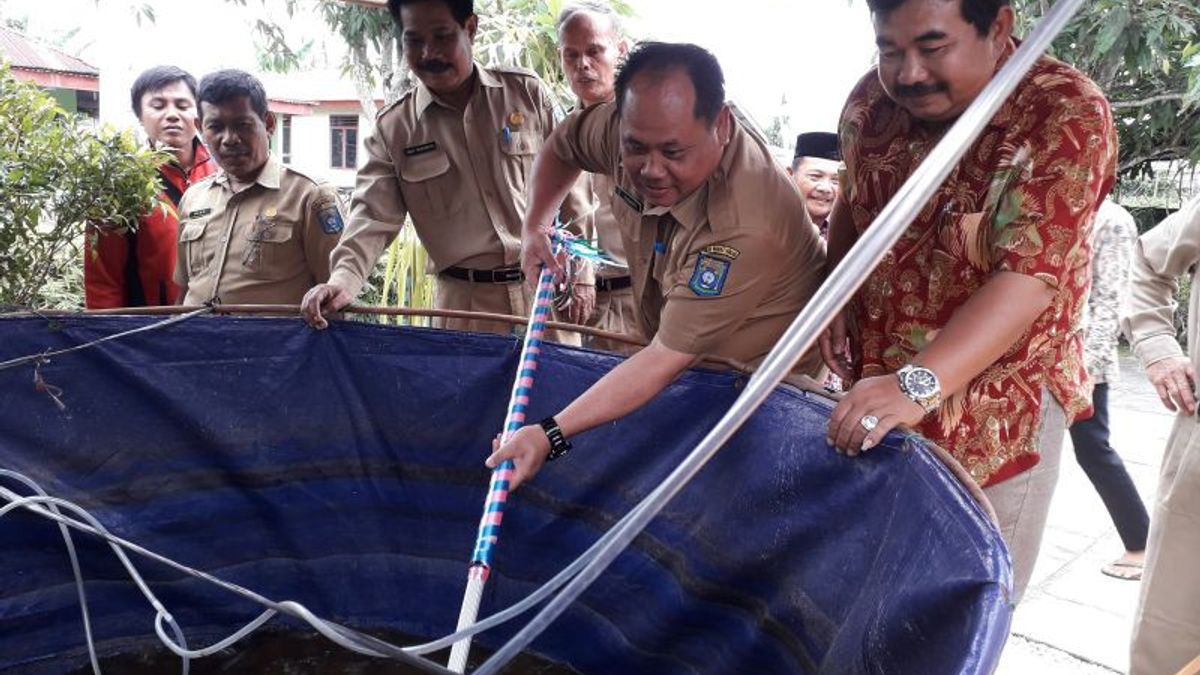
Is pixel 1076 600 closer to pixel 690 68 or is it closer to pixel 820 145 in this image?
pixel 820 145

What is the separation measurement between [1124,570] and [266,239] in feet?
9.63

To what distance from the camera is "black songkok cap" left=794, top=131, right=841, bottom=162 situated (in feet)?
10.0

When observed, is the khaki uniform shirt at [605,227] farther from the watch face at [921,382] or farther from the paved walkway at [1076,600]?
the watch face at [921,382]

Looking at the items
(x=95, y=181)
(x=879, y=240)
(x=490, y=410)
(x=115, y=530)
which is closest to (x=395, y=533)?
(x=490, y=410)

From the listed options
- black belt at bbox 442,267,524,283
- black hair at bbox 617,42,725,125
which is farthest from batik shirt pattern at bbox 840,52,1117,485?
black belt at bbox 442,267,524,283

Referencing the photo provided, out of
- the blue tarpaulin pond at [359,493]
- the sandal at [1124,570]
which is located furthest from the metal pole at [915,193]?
the sandal at [1124,570]

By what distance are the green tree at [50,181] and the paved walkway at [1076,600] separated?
2617mm

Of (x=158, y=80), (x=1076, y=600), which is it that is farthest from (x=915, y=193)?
(x=158, y=80)

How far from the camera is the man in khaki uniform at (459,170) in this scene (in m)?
2.70

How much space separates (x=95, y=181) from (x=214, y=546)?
1000mm

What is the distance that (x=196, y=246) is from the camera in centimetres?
291

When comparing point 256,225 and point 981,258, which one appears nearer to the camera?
point 981,258

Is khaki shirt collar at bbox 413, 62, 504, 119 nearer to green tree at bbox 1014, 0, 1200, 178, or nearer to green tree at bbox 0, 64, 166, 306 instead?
green tree at bbox 0, 64, 166, 306

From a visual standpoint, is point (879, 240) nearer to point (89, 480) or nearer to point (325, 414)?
point (325, 414)
